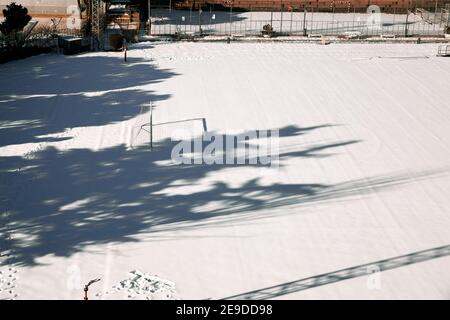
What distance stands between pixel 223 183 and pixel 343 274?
5.86m

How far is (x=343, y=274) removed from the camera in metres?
15.1

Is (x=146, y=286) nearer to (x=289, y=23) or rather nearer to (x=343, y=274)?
(x=343, y=274)

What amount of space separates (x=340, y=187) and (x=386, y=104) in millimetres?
8685

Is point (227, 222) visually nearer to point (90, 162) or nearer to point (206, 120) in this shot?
point (90, 162)

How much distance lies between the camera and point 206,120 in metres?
24.7

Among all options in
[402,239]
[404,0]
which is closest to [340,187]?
[402,239]

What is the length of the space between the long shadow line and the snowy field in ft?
0.16

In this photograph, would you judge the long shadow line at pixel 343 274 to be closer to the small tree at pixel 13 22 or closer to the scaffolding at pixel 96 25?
the scaffolding at pixel 96 25

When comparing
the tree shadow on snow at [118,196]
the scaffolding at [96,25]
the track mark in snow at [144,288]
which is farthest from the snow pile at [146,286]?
the scaffolding at [96,25]

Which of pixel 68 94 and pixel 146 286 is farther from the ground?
pixel 68 94

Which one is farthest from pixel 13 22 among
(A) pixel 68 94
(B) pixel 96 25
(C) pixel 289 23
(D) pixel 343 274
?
(D) pixel 343 274

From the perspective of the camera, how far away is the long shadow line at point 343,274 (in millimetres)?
14242

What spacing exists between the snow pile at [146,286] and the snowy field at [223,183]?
0.15 ft

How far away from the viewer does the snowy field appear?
14953mm
